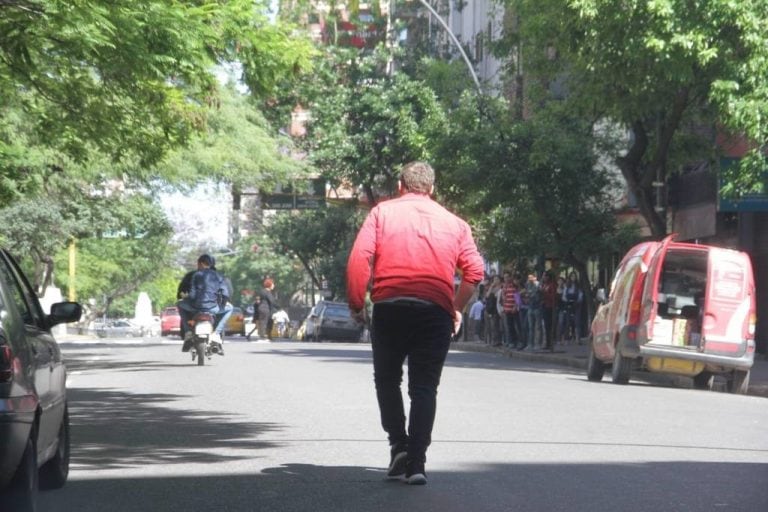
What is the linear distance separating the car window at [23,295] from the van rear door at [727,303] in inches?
526

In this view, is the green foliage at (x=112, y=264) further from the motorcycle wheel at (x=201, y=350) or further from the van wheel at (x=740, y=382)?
the van wheel at (x=740, y=382)

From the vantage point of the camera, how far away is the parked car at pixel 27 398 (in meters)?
6.73

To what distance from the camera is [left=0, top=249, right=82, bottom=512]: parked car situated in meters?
6.73

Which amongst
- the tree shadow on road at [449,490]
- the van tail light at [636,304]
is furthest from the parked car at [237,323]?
the tree shadow on road at [449,490]

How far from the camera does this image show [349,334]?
183 ft

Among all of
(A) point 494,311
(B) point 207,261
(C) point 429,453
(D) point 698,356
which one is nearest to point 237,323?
(A) point 494,311

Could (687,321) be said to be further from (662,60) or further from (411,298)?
(411,298)

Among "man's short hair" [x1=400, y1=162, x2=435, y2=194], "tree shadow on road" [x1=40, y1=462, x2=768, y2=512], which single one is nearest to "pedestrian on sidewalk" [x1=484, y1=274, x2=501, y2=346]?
"tree shadow on road" [x1=40, y1=462, x2=768, y2=512]

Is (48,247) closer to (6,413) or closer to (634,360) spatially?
(634,360)

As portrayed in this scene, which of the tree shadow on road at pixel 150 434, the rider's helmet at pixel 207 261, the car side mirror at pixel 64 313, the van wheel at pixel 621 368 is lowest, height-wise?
the tree shadow on road at pixel 150 434

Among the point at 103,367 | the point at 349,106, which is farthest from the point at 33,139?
the point at 349,106

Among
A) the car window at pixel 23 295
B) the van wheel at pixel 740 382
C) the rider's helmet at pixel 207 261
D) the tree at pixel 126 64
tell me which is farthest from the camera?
the rider's helmet at pixel 207 261

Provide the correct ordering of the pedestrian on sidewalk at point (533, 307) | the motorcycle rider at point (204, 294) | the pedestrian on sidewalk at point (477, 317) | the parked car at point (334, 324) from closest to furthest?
1. the motorcycle rider at point (204, 294)
2. the pedestrian on sidewalk at point (533, 307)
3. the pedestrian on sidewalk at point (477, 317)
4. the parked car at point (334, 324)

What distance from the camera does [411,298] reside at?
9.14m
